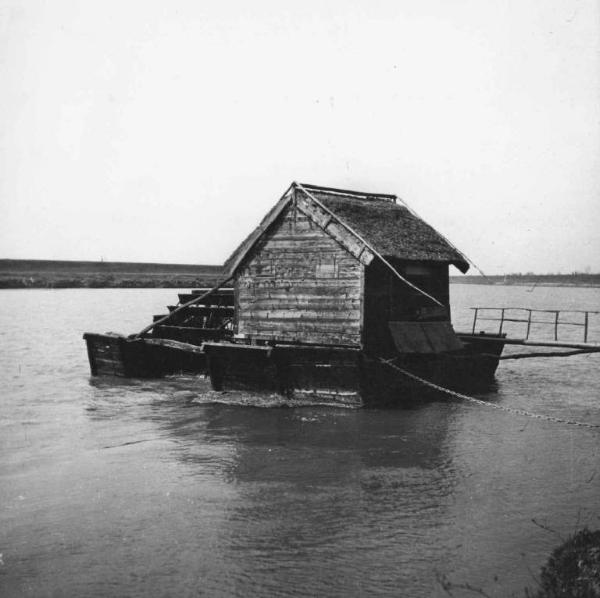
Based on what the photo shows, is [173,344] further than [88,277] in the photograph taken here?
No

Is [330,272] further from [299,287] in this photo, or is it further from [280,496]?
[280,496]

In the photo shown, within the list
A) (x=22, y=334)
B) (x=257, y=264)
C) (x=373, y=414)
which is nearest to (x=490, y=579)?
(x=373, y=414)

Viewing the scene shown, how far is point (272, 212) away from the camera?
725 inches

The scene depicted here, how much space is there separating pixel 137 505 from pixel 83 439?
505 centimetres

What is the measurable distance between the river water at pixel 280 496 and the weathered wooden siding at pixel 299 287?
6.43ft

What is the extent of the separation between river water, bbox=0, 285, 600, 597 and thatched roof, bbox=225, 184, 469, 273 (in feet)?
12.9

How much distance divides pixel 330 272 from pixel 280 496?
24.6 feet

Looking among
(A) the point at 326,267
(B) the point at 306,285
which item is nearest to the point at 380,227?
(A) the point at 326,267

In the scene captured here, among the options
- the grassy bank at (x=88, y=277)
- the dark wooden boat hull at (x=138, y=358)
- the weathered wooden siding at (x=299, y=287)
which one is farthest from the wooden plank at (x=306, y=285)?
the grassy bank at (x=88, y=277)

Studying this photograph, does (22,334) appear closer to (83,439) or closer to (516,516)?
(83,439)

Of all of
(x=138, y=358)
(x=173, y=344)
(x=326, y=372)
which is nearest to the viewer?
(x=326, y=372)

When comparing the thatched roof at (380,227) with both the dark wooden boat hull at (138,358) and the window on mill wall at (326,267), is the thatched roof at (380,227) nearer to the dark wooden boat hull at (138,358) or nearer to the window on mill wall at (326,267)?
the window on mill wall at (326,267)

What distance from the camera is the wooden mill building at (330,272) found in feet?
56.7

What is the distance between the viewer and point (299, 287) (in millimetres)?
18062
